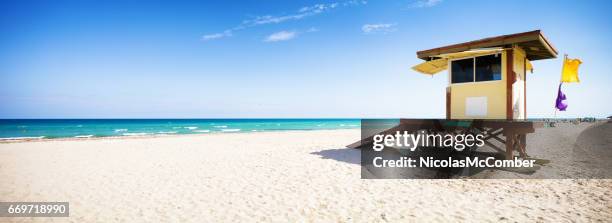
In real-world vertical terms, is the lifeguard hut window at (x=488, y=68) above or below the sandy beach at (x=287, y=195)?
above

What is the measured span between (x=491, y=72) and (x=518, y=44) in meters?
1.13

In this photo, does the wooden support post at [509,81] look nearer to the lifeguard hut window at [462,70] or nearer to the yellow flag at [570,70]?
the lifeguard hut window at [462,70]

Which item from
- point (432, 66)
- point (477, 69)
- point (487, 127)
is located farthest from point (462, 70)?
point (487, 127)

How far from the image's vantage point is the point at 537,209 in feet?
17.6

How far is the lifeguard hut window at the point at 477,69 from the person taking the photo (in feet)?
30.6

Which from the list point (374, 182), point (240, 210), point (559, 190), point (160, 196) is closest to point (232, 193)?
point (240, 210)

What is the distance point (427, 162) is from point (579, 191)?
152 inches

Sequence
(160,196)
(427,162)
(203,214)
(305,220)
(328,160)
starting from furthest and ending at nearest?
(328,160) → (427,162) → (160,196) → (203,214) → (305,220)

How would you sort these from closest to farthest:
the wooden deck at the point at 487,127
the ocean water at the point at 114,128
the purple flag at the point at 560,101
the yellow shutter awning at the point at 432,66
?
the wooden deck at the point at 487,127 < the purple flag at the point at 560,101 < the yellow shutter awning at the point at 432,66 < the ocean water at the point at 114,128

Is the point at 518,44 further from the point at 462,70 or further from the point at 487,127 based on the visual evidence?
the point at 487,127

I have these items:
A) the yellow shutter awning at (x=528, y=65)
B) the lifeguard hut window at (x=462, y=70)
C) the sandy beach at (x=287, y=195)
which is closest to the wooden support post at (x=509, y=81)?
the lifeguard hut window at (x=462, y=70)

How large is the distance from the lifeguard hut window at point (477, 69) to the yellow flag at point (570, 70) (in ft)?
8.06

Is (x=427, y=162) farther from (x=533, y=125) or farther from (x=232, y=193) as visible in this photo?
(x=232, y=193)

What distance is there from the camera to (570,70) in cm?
945
